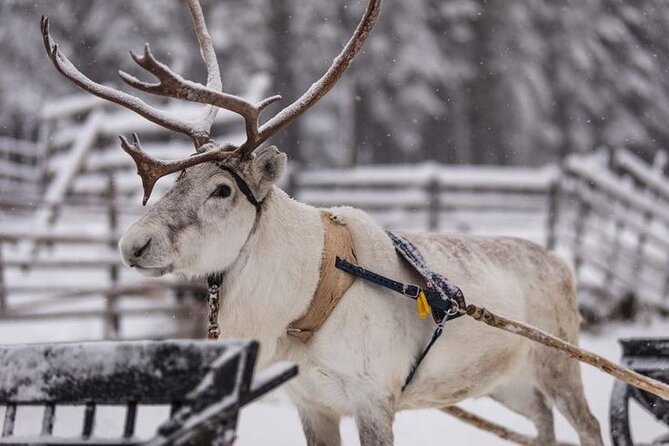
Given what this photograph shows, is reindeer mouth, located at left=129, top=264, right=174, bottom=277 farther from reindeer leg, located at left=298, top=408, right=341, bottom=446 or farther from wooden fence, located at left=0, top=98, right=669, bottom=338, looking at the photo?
wooden fence, located at left=0, top=98, right=669, bottom=338

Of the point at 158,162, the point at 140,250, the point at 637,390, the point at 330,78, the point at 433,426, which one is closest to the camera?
the point at 140,250

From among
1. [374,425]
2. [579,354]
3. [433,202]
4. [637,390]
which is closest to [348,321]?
[374,425]

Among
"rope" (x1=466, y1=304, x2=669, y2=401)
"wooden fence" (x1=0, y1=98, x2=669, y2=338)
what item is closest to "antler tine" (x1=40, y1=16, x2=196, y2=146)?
"rope" (x1=466, y1=304, x2=669, y2=401)

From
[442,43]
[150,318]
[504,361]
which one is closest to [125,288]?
[150,318]

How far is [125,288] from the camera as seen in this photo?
7934mm

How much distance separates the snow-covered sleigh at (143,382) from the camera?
166 centimetres

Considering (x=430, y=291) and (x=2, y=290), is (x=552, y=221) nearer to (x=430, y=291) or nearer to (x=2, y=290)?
(x=2, y=290)

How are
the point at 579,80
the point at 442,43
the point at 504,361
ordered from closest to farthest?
the point at 504,361 < the point at 442,43 < the point at 579,80

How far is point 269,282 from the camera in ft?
9.68

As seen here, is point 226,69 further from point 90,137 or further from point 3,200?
point 3,200

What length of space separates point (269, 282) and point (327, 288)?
223 millimetres

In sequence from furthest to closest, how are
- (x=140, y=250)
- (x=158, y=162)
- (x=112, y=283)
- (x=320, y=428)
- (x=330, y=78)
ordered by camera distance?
1. (x=112, y=283)
2. (x=320, y=428)
3. (x=330, y=78)
4. (x=158, y=162)
5. (x=140, y=250)

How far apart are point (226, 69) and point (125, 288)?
13927mm

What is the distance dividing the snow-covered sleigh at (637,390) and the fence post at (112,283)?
534cm
